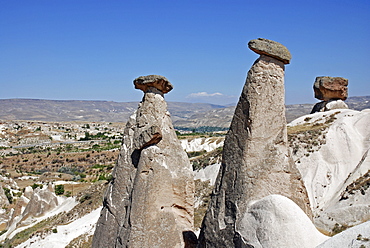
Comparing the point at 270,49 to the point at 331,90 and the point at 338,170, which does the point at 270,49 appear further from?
the point at 331,90

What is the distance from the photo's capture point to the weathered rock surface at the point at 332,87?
25.5 meters

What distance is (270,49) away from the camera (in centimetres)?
529

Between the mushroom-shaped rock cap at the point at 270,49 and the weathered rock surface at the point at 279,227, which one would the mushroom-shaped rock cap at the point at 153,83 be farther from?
the weathered rock surface at the point at 279,227

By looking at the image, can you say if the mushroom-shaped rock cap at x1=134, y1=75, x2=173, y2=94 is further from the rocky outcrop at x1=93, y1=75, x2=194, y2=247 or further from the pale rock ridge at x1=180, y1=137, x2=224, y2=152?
the pale rock ridge at x1=180, y1=137, x2=224, y2=152

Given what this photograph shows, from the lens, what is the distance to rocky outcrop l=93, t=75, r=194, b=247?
6.35 metres

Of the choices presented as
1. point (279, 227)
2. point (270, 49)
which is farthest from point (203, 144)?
point (279, 227)

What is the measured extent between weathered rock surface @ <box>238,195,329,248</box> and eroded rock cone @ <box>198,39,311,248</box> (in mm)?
304

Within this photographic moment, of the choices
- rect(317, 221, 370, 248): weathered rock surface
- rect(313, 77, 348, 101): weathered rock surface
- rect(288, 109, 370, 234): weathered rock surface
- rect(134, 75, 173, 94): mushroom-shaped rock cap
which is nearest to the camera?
rect(317, 221, 370, 248): weathered rock surface

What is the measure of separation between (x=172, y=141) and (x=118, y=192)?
1386 millimetres

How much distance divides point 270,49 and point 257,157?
149cm

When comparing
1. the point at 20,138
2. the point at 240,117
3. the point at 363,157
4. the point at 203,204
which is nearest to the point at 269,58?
the point at 240,117

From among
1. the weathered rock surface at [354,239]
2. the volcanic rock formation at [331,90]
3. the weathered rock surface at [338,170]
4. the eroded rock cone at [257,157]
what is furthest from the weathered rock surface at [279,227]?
the volcanic rock formation at [331,90]

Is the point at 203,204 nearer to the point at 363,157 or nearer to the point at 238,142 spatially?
the point at 363,157

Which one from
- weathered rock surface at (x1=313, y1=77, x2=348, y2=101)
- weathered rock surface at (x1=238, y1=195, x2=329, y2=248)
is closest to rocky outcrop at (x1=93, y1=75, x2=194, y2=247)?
weathered rock surface at (x1=238, y1=195, x2=329, y2=248)
